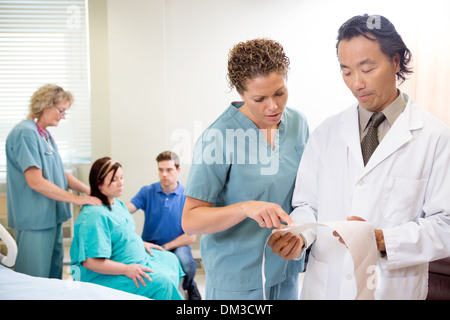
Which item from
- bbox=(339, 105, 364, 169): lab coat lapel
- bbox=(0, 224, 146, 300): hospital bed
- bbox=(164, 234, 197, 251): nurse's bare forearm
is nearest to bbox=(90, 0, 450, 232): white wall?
bbox=(339, 105, 364, 169): lab coat lapel

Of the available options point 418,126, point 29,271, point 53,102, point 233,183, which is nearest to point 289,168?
point 233,183

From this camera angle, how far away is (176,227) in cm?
84

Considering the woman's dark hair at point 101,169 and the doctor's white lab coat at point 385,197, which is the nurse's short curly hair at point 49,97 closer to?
the woman's dark hair at point 101,169

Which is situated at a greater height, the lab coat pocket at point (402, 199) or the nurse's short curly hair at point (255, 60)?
the nurse's short curly hair at point (255, 60)

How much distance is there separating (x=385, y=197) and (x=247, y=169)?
22cm

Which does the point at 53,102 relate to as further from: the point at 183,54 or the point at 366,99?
the point at 366,99

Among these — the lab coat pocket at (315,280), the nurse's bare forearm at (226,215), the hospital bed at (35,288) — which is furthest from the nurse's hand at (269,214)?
the hospital bed at (35,288)

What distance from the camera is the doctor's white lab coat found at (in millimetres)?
548

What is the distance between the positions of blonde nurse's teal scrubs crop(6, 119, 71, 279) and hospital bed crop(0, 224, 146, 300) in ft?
0.05

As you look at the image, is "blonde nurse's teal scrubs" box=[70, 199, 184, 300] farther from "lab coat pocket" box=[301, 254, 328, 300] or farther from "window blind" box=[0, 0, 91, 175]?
"lab coat pocket" box=[301, 254, 328, 300]

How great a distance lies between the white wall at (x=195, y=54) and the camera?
2.10 feet

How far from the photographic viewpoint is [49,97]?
2.28ft

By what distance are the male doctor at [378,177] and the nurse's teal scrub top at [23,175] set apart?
416mm
